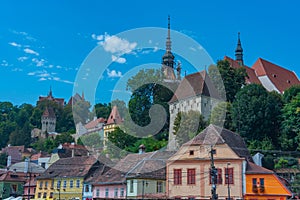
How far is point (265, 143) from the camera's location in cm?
5909

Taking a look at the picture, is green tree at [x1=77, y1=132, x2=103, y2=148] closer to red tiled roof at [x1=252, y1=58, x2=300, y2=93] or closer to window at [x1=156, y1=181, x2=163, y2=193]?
red tiled roof at [x1=252, y1=58, x2=300, y2=93]

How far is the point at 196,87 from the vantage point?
77188 mm

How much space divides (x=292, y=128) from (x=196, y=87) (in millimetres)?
21540

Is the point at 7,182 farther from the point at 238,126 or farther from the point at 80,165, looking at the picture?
the point at 238,126

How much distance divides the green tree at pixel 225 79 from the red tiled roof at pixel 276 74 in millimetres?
19595

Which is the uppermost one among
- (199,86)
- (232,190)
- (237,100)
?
(199,86)

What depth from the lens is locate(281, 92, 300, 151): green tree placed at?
194 feet

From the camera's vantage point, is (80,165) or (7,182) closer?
(80,165)

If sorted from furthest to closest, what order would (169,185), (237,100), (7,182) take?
(7,182) → (237,100) → (169,185)

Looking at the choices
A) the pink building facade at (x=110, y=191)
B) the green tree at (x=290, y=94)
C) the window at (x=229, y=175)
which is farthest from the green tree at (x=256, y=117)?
the pink building facade at (x=110, y=191)

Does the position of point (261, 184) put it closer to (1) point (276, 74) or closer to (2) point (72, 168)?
(2) point (72, 168)

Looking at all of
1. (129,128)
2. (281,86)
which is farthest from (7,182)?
(281,86)

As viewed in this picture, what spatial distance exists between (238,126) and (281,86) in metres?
35.8

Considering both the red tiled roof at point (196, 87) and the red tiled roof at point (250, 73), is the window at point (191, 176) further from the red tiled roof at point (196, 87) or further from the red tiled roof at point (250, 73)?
the red tiled roof at point (250, 73)
